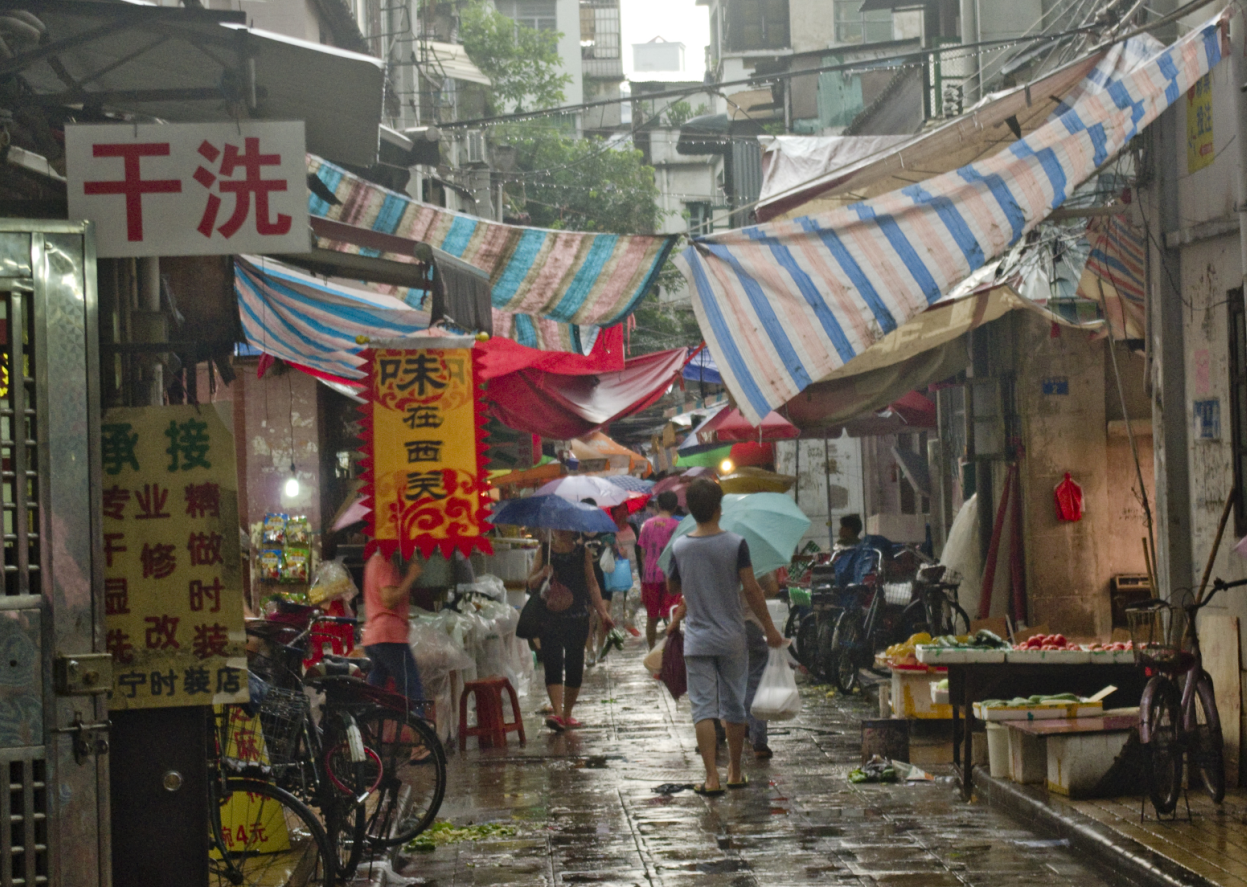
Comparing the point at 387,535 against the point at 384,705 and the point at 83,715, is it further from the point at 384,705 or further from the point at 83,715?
the point at 83,715

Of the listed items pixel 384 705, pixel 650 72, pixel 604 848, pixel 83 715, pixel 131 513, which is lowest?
pixel 604 848

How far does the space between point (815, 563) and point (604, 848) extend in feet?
34.2

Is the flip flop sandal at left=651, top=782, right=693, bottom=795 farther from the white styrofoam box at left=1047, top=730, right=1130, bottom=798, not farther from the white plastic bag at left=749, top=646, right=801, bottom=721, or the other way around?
the white styrofoam box at left=1047, top=730, right=1130, bottom=798

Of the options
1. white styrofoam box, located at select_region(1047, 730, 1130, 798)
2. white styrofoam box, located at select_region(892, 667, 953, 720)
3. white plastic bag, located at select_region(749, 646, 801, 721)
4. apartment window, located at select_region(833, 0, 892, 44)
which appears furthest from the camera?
apartment window, located at select_region(833, 0, 892, 44)

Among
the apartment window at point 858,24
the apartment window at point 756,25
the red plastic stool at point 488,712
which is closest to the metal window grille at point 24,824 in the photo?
the red plastic stool at point 488,712

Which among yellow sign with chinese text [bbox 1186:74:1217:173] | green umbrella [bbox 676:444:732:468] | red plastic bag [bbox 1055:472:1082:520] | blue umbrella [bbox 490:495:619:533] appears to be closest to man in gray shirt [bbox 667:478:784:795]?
yellow sign with chinese text [bbox 1186:74:1217:173]

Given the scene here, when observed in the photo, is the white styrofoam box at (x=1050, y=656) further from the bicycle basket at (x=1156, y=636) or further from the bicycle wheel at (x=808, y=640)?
the bicycle wheel at (x=808, y=640)

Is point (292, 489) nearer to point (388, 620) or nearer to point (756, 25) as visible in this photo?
point (388, 620)

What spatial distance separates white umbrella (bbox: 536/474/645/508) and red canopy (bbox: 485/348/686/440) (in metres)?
1.50

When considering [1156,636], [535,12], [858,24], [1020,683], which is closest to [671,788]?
[1020,683]

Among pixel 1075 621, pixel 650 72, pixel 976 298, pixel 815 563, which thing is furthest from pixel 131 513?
pixel 650 72

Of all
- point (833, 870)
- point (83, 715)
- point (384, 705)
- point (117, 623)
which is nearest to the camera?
point (83, 715)

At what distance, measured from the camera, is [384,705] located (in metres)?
8.68

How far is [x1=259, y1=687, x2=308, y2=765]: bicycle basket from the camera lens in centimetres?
720
